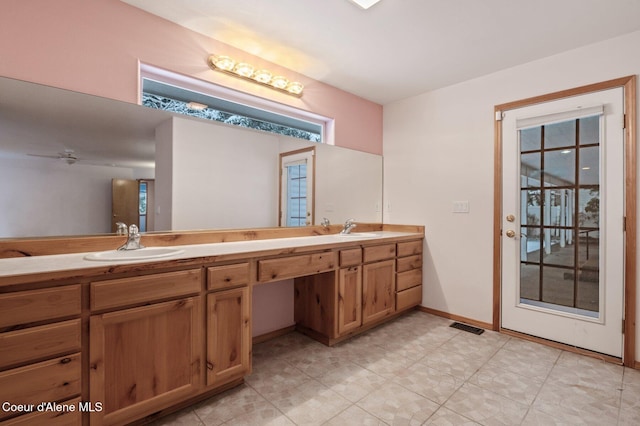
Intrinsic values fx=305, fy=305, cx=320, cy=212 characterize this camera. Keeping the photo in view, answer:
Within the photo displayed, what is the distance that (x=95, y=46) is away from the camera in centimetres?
171

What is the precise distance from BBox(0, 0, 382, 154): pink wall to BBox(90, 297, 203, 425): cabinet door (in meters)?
1.29

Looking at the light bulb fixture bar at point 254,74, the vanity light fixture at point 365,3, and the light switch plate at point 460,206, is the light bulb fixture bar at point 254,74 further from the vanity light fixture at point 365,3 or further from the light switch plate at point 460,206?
the light switch plate at point 460,206

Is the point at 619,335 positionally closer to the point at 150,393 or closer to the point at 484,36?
the point at 484,36

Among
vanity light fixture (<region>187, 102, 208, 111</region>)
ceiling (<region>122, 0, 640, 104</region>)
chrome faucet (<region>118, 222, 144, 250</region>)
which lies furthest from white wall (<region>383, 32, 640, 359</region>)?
chrome faucet (<region>118, 222, 144, 250</region>)

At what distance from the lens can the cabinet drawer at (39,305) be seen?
1088 mm

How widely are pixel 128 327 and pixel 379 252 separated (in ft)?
6.19

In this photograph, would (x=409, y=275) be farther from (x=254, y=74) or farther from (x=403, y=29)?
(x=254, y=74)

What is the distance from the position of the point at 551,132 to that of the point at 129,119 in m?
3.07

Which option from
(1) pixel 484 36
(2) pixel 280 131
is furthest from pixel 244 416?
(1) pixel 484 36

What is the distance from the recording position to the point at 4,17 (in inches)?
58.5

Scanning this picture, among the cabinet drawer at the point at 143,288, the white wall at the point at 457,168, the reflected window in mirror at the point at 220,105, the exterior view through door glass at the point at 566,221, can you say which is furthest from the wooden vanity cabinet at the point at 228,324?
the exterior view through door glass at the point at 566,221

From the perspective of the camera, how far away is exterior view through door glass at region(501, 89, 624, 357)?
216 cm

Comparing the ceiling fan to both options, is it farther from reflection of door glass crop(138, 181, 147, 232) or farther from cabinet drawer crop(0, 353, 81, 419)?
cabinet drawer crop(0, 353, 81, 419)

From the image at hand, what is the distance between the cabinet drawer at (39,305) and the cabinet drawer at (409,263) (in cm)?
237
